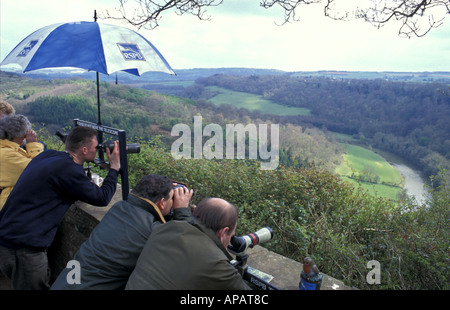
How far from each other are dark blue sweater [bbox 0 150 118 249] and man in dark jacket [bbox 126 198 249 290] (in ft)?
3.74

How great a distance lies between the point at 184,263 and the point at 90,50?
8.66ft

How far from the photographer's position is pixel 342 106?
2805 inches

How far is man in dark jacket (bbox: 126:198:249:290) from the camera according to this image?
5.19 ft

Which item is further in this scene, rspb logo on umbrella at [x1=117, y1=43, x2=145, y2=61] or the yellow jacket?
rspb logo on umbrella at [x1=117, y1=43, x2=145, y2=61]

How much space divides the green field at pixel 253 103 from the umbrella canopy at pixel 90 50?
61021 millimetres

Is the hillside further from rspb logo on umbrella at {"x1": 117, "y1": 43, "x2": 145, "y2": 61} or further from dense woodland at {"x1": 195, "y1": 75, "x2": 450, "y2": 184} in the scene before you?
dense woodland at {"x1": 195, "y1": 75, "x2": 450, "y2": 184}

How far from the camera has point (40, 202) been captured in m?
2.55

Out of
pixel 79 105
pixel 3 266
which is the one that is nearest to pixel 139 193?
pixel 3 266

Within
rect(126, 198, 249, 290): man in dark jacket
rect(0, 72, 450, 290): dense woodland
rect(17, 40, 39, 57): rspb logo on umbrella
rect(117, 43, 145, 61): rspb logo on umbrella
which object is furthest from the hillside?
rect(126, 198, 249, 290): man in dark jacket

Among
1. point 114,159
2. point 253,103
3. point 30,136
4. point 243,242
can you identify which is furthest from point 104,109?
point 253,103

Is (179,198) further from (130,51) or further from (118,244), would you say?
(130,51)

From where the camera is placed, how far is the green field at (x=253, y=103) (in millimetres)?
67050
